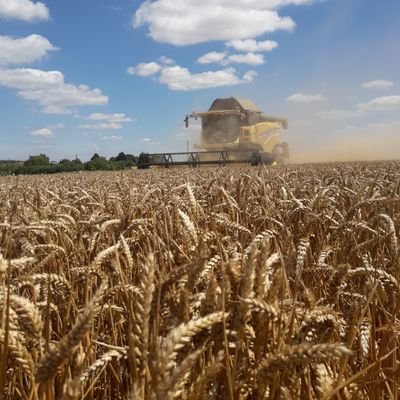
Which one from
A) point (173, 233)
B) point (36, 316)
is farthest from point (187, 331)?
point (173, 233)

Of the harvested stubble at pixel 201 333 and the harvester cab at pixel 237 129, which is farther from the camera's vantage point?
the harvester cab at pixel 237 129

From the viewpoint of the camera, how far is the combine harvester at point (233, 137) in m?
23.9

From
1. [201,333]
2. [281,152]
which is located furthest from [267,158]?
[201,333]

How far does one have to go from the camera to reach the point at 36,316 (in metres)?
0.85

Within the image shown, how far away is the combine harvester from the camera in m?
23.9

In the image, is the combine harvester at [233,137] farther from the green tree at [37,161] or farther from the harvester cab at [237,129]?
the green tree at [37,161]

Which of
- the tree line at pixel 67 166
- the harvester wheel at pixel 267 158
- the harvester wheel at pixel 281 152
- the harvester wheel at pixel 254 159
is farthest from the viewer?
the tree line at pixel 67 166

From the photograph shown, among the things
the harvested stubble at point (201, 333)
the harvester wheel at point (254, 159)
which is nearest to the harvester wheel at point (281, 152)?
the harvester wheel at point (254, 159)

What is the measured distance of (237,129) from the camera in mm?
26125

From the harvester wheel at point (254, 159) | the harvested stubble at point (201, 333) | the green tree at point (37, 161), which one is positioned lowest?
the harvested stubble at point (201, 333)

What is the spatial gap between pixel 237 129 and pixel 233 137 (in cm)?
51

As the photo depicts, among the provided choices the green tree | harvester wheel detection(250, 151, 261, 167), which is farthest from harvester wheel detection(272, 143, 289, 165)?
the green tree

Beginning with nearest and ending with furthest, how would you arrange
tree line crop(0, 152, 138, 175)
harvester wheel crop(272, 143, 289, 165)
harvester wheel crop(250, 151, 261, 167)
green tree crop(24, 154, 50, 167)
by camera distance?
harvester wheel crop(250, 151, 261, 167)
harvester wheel crop(272, 143, 289, 165)
tree line crop(0, 152, 138, 175)
green tree crop(24, 154, 50, 167)

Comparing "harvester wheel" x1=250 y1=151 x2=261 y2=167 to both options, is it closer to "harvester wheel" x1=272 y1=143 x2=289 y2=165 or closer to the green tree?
"harvester wheel" x1=272 y1=143 x2=289 y2=165
